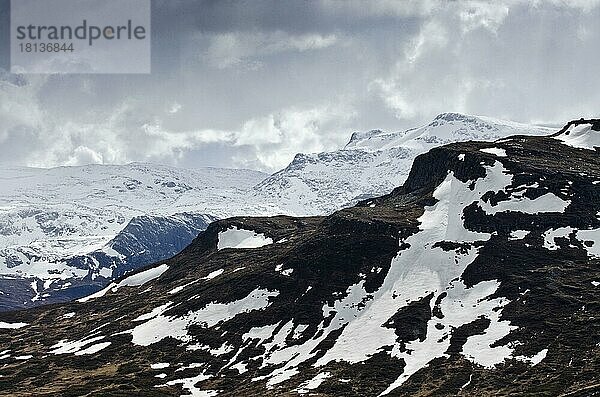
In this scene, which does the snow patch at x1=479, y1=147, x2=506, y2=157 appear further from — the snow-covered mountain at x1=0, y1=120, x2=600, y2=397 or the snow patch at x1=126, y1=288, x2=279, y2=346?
the snow patch at x1=126, y1=288, x2=279, y2=346

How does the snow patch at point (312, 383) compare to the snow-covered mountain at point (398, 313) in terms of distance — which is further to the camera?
the snow-covered mountain at point (398, 313)

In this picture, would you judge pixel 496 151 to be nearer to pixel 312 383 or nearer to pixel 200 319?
pixel 200 319

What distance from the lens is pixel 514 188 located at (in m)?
170

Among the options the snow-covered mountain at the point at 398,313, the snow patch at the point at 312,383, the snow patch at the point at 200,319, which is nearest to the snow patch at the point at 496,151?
the snow-covered mountain at the point at 398,313

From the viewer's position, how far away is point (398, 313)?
5330 inches

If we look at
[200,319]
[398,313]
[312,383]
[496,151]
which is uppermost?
[496,151]

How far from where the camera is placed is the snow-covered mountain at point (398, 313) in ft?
368

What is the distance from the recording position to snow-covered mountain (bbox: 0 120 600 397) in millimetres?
112312

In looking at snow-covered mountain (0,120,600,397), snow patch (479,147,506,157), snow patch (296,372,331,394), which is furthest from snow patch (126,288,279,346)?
snow patch (479,147,506,157)

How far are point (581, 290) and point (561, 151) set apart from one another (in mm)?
81431

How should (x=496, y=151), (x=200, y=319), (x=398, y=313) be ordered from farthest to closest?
(x=496, y=151) → (x=200, y=319) → (x=398, y=313)

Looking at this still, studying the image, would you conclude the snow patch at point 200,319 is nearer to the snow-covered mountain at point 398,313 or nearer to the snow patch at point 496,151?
the snow-covered mountain at point 398,313

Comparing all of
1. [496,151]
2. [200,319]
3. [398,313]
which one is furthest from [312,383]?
[496,151]

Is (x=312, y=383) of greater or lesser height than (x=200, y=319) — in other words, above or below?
below
